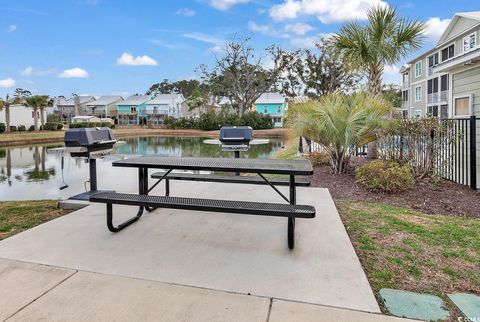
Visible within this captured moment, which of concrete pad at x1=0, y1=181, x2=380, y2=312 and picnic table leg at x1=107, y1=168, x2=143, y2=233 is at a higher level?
picnic table leg at x1=107, y1=168, x2=143, y2=233

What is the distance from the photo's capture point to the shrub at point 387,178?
5027mm

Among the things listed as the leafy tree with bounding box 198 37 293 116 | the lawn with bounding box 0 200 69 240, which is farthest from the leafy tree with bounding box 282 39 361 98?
the lawn with bounding box 0 200 69 240

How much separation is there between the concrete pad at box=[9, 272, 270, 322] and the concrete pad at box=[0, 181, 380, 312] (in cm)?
12

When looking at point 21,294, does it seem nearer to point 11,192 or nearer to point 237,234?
point 237,234

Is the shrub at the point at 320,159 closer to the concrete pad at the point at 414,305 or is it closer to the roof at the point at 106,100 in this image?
the concrete pad at the point at 414,305

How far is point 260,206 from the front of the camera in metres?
2.74

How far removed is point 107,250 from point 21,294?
2.56ft

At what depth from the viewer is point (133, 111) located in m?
51.8

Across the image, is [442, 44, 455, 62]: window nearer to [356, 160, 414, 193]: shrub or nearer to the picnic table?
[356, 160, 414, 193]: shrub

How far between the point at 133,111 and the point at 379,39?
48.0 metres

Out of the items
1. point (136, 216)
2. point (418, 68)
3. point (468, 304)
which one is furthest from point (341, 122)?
point (418, 68)

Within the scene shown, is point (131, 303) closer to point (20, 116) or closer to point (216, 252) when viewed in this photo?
point (216, 252)

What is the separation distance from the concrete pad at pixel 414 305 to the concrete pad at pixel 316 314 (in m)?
0.11

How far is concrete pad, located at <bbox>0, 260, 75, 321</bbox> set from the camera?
6.90ft
